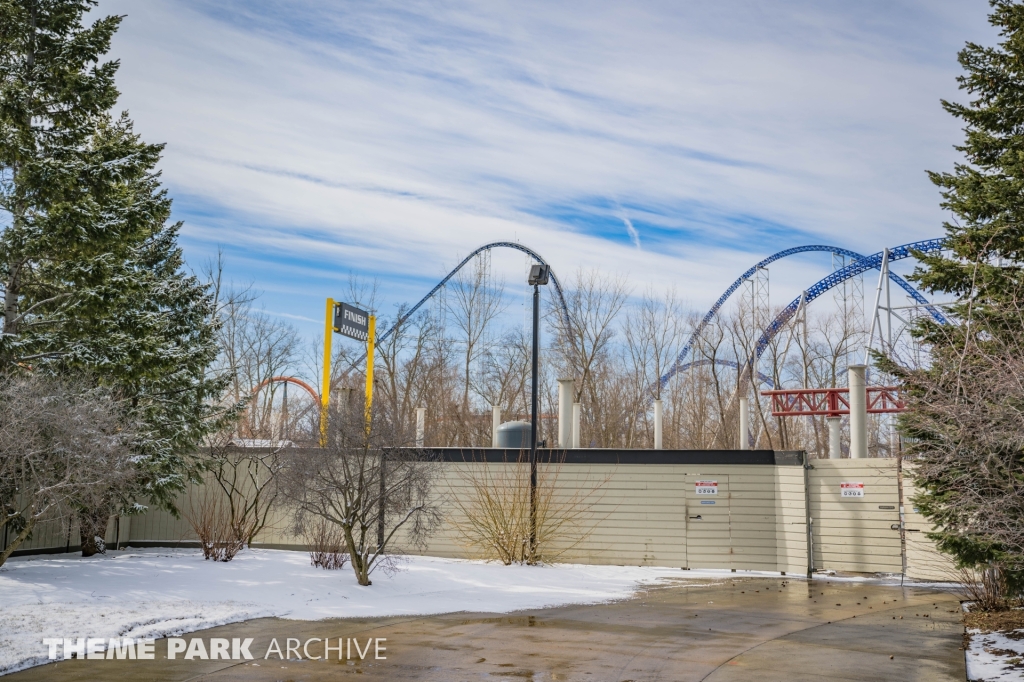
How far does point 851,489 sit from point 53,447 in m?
13.3

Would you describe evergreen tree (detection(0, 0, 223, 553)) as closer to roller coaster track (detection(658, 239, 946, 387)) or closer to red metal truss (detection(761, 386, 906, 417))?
red metal truss (detection(761, 386, 906, 417))

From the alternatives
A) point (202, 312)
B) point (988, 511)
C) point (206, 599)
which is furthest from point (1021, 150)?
point (202, 312)

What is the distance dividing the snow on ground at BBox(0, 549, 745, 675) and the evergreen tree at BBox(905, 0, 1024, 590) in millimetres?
5079

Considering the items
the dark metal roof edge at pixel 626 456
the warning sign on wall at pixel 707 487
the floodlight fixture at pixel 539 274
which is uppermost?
the floodlight fixture at pixel 539 274

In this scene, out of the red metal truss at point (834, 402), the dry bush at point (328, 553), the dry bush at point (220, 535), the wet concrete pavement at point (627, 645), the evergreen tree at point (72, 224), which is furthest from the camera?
the red metal truss at point (834, 402)

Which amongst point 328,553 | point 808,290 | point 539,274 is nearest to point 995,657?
point 328,553

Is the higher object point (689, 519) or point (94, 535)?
point (689, 519)

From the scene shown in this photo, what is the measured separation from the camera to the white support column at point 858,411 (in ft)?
53.1

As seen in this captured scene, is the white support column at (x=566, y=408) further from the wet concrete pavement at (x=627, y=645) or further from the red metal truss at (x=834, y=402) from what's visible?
the red metal truss at (x=834, y=402)

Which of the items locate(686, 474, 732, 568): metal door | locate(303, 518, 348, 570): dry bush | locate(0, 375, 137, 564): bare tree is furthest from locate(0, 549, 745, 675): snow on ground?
locate(0, 375, 137, 564): bare tree

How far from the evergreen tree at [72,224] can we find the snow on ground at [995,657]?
10702 millimetres

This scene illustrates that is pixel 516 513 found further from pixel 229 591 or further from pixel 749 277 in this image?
pixel 749 277

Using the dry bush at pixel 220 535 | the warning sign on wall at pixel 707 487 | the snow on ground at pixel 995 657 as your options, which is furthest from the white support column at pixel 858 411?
the dry bush at pixel 220 535

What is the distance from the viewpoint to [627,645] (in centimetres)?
852
